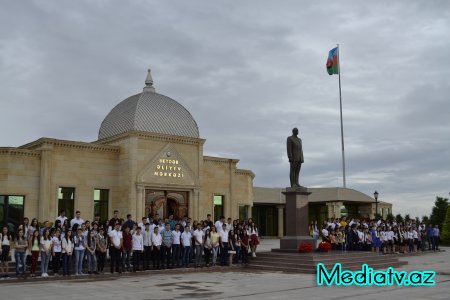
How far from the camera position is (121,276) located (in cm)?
1686

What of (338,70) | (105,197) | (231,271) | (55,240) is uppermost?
(338,70)

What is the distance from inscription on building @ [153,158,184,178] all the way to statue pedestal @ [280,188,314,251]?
8.95 metres

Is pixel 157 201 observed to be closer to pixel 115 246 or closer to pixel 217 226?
pixel 217 226

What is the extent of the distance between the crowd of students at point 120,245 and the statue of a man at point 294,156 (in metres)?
2.86

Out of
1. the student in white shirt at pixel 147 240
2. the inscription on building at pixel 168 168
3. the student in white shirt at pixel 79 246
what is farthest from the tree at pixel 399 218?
the student in white shirt at pixel 79 246

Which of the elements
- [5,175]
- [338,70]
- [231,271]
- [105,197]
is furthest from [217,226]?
[338,70]

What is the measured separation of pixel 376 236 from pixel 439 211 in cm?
1775

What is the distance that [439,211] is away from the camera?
1594 inches

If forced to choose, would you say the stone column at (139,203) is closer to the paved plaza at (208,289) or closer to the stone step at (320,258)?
the stone step at (320,258)

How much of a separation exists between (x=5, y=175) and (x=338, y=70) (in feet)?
87.3

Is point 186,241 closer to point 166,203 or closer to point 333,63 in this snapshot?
point 166,203

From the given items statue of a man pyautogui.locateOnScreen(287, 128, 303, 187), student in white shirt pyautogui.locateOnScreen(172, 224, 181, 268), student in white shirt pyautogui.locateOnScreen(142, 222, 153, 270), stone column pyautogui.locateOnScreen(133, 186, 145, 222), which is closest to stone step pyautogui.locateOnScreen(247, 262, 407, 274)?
student in white shirt pyautogui.locateOnScreen(172, 224, 181, 268)

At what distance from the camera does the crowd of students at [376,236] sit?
82.0ft

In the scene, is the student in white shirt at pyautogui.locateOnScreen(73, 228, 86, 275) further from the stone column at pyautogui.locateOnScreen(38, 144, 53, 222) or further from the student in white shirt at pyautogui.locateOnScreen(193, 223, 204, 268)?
the stone column at pyautogui.locateOnScreen(38, 144, 53, 222)
